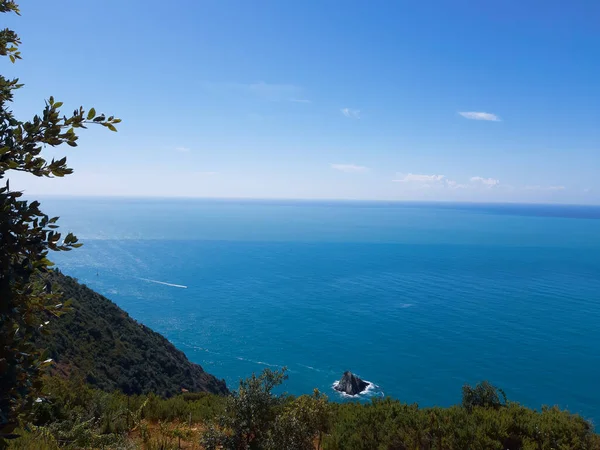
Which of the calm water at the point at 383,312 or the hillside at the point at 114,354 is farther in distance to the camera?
the calm water at the point at 383,312

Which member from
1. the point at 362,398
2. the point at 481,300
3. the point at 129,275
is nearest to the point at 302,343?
the point at 362,398

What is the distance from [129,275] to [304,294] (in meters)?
46.1

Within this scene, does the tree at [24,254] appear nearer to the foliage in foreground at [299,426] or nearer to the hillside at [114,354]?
the foliage in foreground at [299,426]

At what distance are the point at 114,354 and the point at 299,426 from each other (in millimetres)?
29797

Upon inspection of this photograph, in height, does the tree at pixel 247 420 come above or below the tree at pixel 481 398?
above

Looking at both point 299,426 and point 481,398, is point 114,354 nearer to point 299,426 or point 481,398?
point 299,426

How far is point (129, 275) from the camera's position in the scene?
93625 millimetres

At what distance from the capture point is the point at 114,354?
3167cm

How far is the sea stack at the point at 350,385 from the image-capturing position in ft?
137

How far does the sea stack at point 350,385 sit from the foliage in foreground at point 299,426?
3340 cm

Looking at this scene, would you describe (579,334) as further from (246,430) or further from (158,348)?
(246,430)

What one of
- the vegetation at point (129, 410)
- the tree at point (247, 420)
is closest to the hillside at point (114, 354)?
the vegetation at point (129, 410)

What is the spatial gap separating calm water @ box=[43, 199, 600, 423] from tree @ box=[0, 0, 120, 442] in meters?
44.1

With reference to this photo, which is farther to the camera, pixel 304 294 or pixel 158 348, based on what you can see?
pixel 304 294
